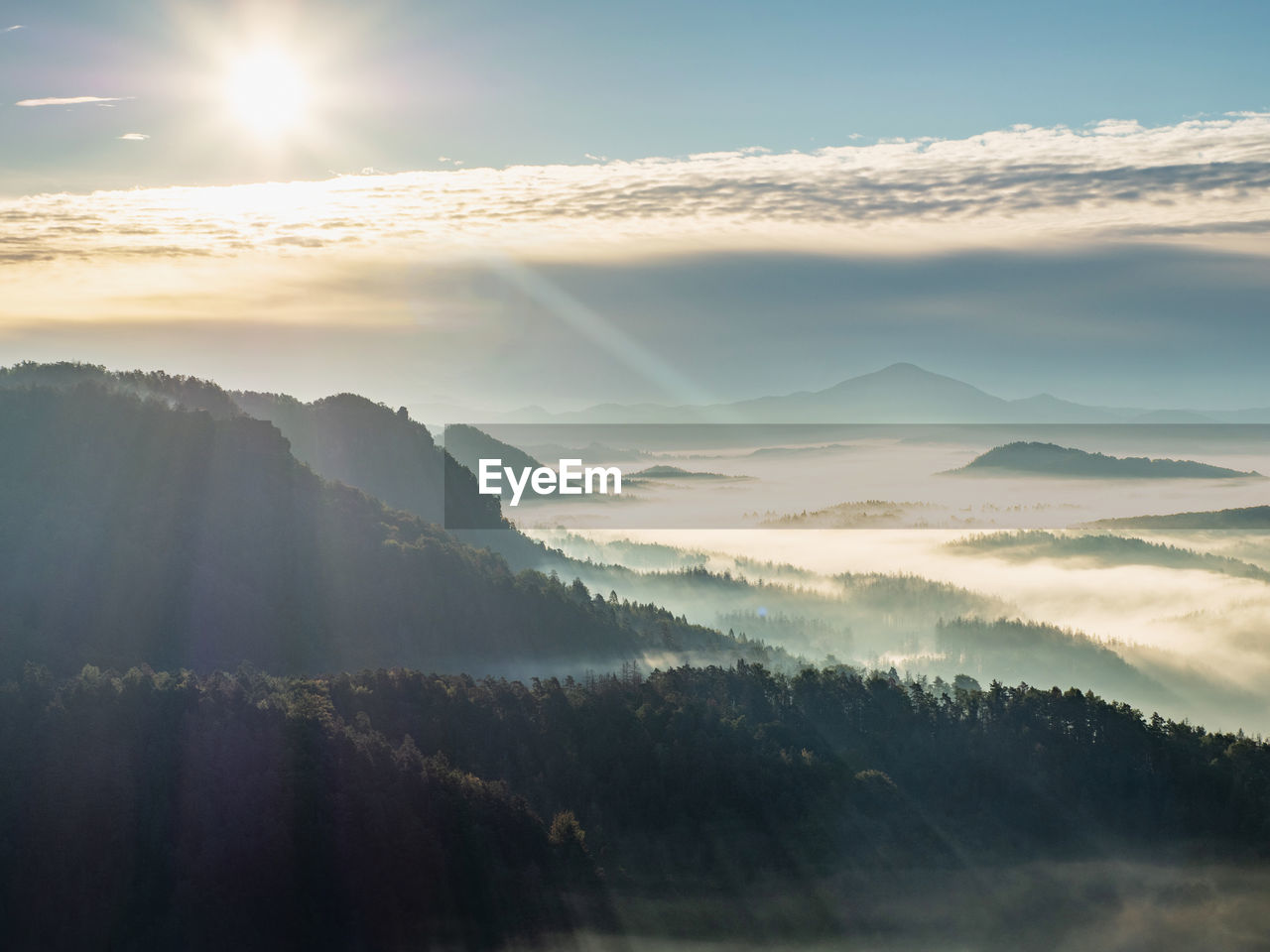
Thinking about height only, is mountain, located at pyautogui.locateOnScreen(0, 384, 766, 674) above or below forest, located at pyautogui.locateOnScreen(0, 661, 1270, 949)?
above

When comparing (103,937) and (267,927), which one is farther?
(267,927)

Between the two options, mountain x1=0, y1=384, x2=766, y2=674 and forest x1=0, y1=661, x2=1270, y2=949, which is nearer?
forest x1=0, y1=661, x2=1270, y2=949

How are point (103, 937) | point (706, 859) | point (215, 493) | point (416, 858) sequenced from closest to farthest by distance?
1. point (103, 937)
2. point (416, 858)
3. point (706, 859)
4. point (215, 493)

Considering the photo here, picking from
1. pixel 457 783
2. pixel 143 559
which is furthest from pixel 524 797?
pixel 143 559

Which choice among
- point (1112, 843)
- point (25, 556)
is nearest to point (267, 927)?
point (25, 556)

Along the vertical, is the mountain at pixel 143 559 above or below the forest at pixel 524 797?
above

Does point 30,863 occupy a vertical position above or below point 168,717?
below

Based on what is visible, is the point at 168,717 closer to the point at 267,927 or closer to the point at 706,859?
the point at 267,927

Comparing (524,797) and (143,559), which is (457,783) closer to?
(524,797)

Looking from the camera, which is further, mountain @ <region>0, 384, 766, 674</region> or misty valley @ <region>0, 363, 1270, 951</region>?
mountain @ <region>0, 384, 766, 674</region>

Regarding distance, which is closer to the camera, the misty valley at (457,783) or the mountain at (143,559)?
the misty valley at (457,783)

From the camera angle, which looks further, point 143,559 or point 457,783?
point 143,559
